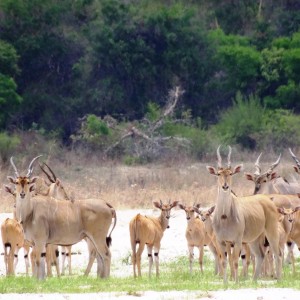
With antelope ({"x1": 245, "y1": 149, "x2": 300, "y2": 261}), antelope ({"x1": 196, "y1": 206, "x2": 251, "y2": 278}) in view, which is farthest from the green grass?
antelope ({"x1": 245, "y1": 149, "x2": 300, "y2": 261})

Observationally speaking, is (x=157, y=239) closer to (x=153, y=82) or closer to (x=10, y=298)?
(x=10, y=298)

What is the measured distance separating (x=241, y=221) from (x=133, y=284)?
1.75 metres

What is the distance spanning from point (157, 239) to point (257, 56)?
27.0 meters

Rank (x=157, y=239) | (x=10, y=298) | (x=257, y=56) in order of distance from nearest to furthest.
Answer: (x=10, y=298), (x=157, y=239), (x=257, y=56)

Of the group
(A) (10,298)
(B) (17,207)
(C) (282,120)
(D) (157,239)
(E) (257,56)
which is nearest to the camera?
(A) (10,298)

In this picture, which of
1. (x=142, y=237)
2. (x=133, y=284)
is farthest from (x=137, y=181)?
(x=133, y=284)

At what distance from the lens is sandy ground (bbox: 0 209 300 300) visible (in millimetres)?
14898

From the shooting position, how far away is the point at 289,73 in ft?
148

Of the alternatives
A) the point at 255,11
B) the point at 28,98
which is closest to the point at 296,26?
the point at 255,11

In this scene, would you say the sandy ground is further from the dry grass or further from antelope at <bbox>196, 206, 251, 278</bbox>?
antelope at <bbox>196, 206, 251, 278</bbox>

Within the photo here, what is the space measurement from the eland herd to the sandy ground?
104 centimetres

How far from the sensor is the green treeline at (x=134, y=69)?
45062 millimetres

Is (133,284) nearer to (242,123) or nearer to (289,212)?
(289,212)

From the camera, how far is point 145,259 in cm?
2195
